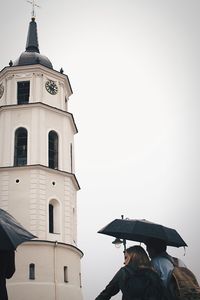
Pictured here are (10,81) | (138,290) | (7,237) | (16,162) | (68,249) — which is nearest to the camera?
(138,290)

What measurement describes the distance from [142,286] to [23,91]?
1097 inches

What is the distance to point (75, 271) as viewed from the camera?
2753 cm

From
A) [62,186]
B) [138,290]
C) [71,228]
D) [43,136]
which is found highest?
[43,136]

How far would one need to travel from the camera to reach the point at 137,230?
7.34m

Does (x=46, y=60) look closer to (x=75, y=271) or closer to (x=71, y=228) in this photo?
(x=71, y=228)

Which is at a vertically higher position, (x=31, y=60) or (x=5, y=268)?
(x=31, y=60)

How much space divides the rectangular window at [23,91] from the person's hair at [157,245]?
1026 inches

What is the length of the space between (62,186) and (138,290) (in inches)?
942

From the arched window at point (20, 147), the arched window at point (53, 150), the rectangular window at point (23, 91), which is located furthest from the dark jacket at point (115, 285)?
the rectangular window at point (23, 91)

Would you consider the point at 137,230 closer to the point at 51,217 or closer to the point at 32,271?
the point at 32,271

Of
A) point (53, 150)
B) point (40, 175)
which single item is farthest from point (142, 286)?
point (53, 150)

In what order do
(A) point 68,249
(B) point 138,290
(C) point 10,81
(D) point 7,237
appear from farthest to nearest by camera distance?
1. (C) point 10,81
2. (A) point 68,249
3. (D) point 7,237
4. (B) point 138,290

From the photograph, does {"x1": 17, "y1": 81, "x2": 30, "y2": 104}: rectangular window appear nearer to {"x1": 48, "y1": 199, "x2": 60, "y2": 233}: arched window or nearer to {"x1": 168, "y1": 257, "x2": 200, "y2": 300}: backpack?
{"x1": 48, "y1": 199, "x2": 60, "y2": 233}: arched window

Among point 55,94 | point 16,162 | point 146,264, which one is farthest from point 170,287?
point 55,94
